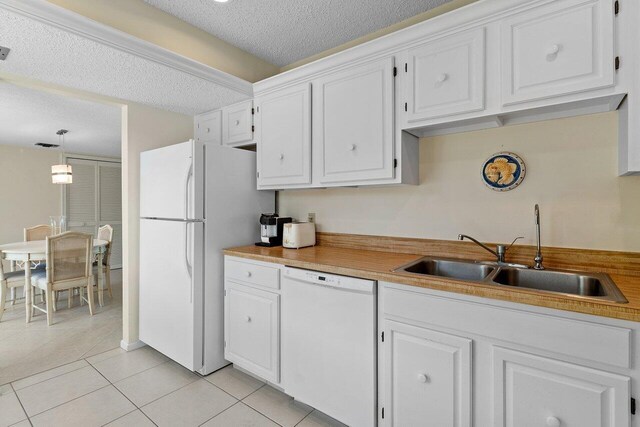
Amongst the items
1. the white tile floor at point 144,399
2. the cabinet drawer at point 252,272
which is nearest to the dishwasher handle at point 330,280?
the cabinet drawer at point 252,272

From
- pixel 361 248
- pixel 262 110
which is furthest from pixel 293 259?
pixel 262 110

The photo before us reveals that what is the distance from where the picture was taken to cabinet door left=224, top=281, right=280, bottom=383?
2.06 metres

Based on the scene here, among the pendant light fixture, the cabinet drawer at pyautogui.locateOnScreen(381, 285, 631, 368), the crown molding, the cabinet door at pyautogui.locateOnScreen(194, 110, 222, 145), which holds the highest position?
the crown molding

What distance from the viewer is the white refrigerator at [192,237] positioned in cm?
230

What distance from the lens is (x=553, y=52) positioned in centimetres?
143

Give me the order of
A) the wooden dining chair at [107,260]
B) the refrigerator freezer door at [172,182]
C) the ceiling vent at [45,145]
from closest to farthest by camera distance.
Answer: the refrigerator freezer door at [172,182] → the wooden dining chair at [107,260] → the ceiling vent at [45,145]

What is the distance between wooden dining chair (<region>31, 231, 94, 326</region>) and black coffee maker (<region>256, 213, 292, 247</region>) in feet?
8.13

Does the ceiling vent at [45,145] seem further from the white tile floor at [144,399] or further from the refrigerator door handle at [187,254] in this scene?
the refrigerator door handle at [187,254]

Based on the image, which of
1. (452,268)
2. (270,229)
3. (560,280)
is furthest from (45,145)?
(560,280)

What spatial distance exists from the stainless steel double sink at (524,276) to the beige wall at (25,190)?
22.0 ft

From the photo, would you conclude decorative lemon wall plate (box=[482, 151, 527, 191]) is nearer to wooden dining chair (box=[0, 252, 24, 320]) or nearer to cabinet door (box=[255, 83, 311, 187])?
cabinet door (box=[255, 83, 311, 187])

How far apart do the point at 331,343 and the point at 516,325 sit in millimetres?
934

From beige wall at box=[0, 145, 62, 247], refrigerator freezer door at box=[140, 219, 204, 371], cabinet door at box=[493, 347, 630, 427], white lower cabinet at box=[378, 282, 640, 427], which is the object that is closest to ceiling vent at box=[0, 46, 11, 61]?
refrigerator freezer door at box=[140, 219, 204, 371]

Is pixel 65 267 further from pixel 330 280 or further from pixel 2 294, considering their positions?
pixel 330 280
